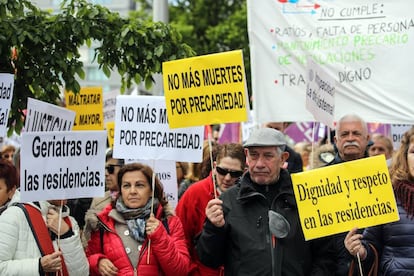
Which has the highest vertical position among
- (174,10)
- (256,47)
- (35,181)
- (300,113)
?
(174,10)

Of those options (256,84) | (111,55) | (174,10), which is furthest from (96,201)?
(174,10)

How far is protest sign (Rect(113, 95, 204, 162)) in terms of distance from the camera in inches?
232

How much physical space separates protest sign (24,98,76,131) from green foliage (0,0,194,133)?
0.66 metres

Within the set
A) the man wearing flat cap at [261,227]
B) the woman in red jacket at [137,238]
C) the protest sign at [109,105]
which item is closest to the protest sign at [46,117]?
the woman in red jacket at [137,238]

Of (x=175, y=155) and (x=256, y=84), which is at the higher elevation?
(x=256, y=84)

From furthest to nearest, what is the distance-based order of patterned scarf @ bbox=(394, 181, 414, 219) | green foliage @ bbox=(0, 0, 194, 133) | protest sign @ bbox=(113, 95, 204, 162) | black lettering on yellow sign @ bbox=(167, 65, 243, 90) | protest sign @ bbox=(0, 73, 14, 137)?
1. green foliage @ bbox=(0, 0, 194, 133)
2. protest sign @ bbox=(0, 73, 14, 137)
3. protest sign @ bbox=(113, 95, 204, 162)
4. black lettering on yellow sign @ bbox=(167, 65, 243, 90)
5. patterned scarf @ bbox=(394, 181, 414, 219)

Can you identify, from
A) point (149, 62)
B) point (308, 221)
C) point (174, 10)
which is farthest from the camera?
point (174, 10)

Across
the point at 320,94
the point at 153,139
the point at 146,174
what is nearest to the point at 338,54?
the point at 320,94

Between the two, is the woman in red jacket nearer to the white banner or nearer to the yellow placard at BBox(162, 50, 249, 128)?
the yellow placard at BBox(162, 50, 249, 128)

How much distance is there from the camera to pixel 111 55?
6.73m

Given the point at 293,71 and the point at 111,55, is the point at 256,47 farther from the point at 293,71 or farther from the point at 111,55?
the point at 111,55

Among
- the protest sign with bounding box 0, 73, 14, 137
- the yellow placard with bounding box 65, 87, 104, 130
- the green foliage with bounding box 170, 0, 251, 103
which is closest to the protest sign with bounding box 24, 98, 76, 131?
the protest sign with bounding box 0, 73, 14, 137

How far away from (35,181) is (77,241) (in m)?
0.46

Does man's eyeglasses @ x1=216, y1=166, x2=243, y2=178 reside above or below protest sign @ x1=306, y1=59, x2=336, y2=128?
below
